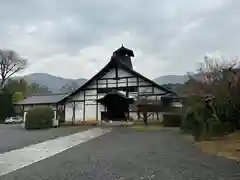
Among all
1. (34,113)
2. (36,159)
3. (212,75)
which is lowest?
(36,159)

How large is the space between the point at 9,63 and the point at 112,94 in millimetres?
34857

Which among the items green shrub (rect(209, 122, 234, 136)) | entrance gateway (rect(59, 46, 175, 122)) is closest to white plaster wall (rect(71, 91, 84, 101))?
entrance gateway (rect(59, 46, 175, 122))

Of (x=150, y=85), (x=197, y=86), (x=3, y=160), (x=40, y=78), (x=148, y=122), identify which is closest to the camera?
(x=3, y=160)

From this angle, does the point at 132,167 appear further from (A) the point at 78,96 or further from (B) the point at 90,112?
(A) the point at 78,96

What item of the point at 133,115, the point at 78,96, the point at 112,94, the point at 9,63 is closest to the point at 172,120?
the point at 133,115

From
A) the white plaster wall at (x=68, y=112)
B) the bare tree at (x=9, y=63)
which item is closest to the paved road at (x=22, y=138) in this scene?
the white plaster wall at (x=68, y=112)

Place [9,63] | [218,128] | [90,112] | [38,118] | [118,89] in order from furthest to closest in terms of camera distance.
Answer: [9,63], [90,112], [118,89], [38,118], [218,128]

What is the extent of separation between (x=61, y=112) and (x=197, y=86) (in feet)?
70.3

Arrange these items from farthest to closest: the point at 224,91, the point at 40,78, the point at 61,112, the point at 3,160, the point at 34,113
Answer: the point at 40,78
the point at 61,112
the point at 34,113
the point at 224,91
the point at 3,160

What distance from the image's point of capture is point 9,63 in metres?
63.0

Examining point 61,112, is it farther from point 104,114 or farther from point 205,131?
point 205,131

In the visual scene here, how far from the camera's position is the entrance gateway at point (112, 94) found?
1377 inches

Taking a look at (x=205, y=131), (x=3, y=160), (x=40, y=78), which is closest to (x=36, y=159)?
(x=3, y=160)

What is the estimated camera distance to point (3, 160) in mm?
11227
